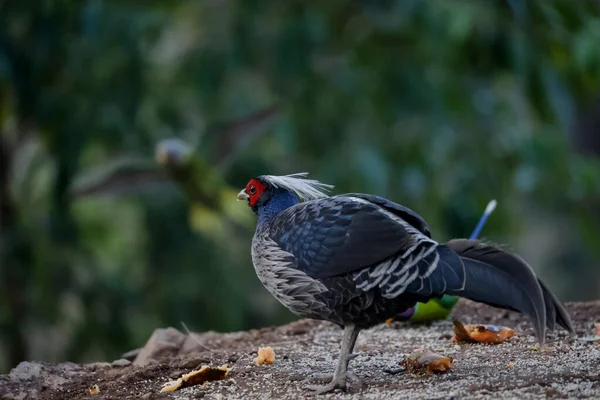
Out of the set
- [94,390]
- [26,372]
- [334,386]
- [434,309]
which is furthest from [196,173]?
[334,386]

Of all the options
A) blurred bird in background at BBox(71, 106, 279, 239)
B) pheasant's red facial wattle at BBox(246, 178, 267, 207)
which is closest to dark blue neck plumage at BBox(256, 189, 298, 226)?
pheasant's red facial wattle at BBox(246, 178, 267, 207)

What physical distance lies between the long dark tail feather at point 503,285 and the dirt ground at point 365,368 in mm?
313

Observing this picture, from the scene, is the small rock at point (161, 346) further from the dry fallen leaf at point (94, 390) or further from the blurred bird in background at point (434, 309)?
the blurred bird in background at point (434, 309)

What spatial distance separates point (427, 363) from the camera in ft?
13.8

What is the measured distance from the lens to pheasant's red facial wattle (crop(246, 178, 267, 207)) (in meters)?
4.86

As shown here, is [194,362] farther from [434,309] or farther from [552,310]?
[552,310]

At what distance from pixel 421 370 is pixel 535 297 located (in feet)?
2.44

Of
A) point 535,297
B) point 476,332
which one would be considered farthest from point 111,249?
point 535,297

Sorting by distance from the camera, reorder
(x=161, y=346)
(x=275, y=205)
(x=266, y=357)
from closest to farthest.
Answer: (x=266, y=357) → (x=275, y=205) → (x=161, y=346)

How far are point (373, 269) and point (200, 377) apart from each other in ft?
3.22

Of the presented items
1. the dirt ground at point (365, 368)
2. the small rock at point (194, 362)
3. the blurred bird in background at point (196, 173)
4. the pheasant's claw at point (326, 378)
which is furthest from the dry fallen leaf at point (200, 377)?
the blurred bird in background at point (196, 173)

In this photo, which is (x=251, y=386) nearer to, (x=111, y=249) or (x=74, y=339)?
(x=74, y=339)

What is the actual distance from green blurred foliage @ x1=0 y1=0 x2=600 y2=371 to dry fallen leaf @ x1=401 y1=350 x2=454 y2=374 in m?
4.34

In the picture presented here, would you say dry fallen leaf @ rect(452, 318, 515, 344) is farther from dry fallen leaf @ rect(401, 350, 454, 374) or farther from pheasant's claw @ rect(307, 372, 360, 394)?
pheasant's claw @ rect(307, 372, 360, 394)
